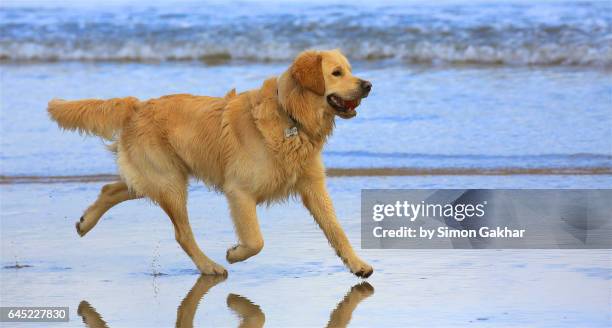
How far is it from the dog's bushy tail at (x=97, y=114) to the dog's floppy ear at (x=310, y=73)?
4.04 feet

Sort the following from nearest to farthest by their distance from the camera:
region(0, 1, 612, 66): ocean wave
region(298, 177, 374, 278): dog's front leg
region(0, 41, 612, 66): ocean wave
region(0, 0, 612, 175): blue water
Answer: region(298, 177, 374, 278): dog's front leg → region(0, 0, 612, 175): blue water → region(0, 41, 612, 66): ocean wave → region(0, 1, 612, 66): ocean wave

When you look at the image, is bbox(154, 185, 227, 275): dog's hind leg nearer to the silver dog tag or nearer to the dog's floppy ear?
the silver dog tag

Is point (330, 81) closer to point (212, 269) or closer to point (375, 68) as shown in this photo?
point (212, 269)

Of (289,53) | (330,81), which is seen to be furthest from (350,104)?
(289,53)

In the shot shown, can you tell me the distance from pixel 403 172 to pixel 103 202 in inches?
133

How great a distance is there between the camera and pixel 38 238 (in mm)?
7613

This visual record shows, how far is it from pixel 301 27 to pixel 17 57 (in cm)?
487

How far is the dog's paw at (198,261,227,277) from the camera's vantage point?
6.61m

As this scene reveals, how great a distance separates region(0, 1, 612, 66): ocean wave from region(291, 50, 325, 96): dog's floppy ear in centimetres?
1054

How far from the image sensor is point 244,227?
6.45 metres

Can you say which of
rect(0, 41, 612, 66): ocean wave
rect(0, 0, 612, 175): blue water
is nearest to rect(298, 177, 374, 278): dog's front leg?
rect(0, 0, 612, 175): blue water

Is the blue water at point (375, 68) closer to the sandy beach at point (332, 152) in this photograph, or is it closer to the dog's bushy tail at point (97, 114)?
the sandy beach at point (332, 152)

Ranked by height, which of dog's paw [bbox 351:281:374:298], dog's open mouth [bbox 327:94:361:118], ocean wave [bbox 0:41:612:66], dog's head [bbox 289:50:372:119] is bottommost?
ocean wave [bbox 0:41:612:66]

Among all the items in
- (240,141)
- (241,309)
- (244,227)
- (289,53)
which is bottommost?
(289,53)
